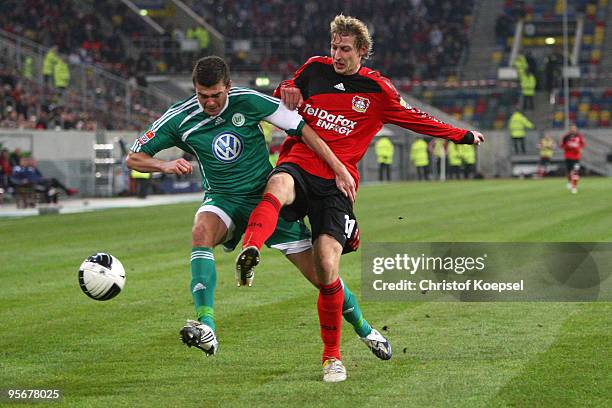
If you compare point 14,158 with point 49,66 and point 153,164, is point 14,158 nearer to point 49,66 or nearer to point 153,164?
point 49,66

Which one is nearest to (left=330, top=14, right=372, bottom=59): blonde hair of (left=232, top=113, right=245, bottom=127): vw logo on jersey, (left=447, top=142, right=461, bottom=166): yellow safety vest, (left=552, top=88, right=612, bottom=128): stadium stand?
(left=232, top=113, right=245, bottom=127): vw logo on jersey

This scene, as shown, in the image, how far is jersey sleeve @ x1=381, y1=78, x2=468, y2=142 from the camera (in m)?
7.97

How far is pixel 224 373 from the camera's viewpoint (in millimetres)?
7535

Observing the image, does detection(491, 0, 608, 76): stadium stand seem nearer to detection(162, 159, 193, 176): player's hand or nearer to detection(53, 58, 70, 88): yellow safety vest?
detection(53, 58, 70, 88): yellow safety vest

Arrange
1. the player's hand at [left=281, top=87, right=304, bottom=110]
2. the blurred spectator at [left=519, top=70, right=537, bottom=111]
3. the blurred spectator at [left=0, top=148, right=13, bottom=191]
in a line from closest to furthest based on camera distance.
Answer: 1. the player's hand at [left=281, top=87, right=304, bottom=110]
2. the blurred spectator at [left=0, top=148, right=13, bottom=191]
3. the blurred spectator at [left=519, top=70, right=537, bottom=111]

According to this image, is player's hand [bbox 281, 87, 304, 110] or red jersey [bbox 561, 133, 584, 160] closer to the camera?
player's hand [bbox 281, 87, 304, 110]

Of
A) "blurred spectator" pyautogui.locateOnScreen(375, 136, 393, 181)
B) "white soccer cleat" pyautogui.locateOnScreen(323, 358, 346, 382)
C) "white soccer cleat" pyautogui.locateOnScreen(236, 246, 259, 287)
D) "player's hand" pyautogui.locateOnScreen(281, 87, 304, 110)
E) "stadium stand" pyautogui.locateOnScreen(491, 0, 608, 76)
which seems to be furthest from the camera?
"stadium stand" pyautogui.locateOnScreen(491, 0, 608, 76)

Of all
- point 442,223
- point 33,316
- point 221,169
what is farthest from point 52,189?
point 221,169

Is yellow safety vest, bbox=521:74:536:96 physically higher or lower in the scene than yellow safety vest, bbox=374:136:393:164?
higher

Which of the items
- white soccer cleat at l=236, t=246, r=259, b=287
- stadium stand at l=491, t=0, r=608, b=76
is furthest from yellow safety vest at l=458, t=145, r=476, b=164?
white soccer cleat at l=236, t=246, r=259, b=287

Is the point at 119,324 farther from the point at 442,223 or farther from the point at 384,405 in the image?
the point at 442,223

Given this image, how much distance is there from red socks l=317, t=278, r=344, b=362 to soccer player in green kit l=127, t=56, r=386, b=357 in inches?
8.7

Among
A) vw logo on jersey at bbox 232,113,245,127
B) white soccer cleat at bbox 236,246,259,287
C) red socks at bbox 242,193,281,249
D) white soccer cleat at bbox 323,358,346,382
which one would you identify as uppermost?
vw logo on jersey at bbox 232,113,245,127

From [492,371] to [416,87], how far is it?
4374 cm
